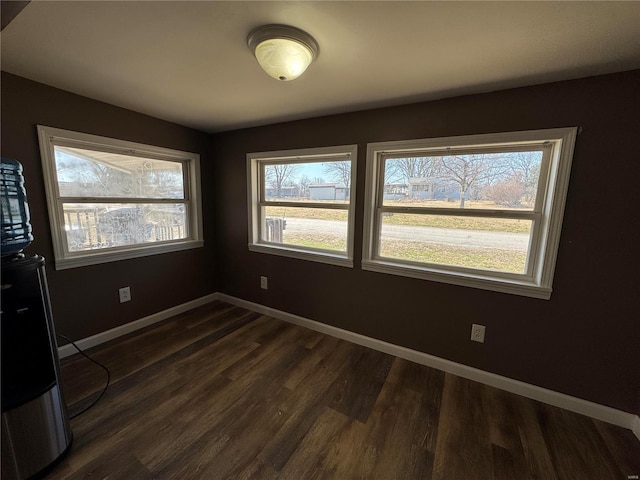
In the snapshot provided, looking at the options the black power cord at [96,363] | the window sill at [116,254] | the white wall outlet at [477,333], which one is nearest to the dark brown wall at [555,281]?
the white wall outlet at [477,333]

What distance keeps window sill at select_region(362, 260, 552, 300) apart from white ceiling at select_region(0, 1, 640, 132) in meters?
1.33

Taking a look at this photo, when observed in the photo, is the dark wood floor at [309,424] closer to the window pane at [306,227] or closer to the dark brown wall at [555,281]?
the dark brown wall at [555,281]

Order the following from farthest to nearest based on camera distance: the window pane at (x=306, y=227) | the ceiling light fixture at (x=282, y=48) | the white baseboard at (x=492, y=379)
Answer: the window pane at (x=306, y=227)
the white baseboard at (x=492, y=379)
the ceiling light fixture at (x=282, y=48)

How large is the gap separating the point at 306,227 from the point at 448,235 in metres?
1.38

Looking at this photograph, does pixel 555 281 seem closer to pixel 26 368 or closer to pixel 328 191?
pixel 328 191

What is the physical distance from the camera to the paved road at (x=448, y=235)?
1867mm

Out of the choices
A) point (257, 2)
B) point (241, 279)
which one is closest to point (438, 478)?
point (257, 2)

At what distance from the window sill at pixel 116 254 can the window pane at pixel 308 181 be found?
1152 millimetres

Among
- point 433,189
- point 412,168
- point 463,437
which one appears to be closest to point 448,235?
point 433,189

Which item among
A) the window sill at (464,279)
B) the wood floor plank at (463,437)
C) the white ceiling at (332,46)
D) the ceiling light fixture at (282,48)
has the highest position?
the white ceiling at (332,46)

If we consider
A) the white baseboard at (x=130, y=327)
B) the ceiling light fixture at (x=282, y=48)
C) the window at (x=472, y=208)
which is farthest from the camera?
the white baseboard at (x=130, y=327)

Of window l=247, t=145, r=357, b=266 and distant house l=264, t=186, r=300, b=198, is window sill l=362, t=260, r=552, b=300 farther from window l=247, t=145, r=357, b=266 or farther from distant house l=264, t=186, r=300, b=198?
distant house l=264, t=186, r=300, b=198

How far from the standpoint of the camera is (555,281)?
1691 mm

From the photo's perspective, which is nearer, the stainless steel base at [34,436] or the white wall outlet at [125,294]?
the stainless steel base at [34,436]
